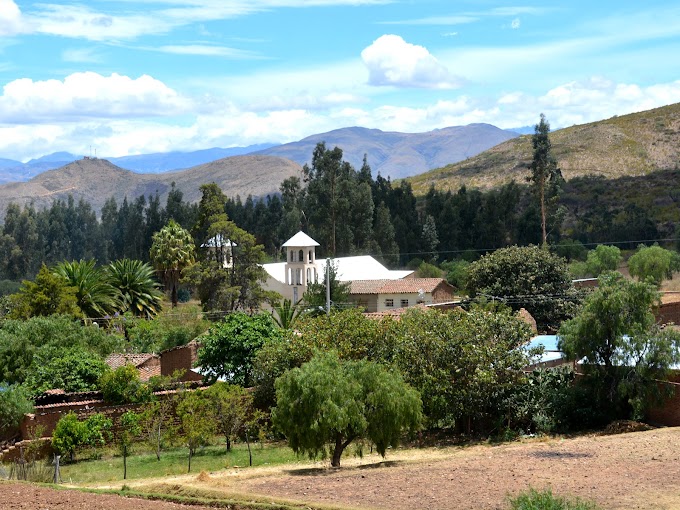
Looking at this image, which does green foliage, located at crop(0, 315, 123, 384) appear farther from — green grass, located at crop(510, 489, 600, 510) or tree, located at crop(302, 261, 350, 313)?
green grass, located at crop(510, 489, 600, 510)

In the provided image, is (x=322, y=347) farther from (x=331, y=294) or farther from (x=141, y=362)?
(x=331, y=294)

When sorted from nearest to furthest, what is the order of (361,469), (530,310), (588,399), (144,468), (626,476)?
(626,476), (361,469), (144,468), (588,399), (530,310)

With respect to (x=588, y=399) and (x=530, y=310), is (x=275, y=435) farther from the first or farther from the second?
(x=530, y=310)

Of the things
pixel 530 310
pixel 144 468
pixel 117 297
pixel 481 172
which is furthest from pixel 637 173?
pixel 144 468

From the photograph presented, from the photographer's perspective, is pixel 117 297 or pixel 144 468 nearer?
pixel 144 468

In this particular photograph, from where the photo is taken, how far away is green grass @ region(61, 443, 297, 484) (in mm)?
26381

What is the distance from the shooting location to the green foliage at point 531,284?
52000mm

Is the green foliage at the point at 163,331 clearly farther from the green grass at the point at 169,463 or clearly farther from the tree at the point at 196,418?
the tree at the point at 196,418

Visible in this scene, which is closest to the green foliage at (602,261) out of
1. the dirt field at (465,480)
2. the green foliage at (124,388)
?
the dirt field at (465,480)

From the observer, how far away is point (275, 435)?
32.1m

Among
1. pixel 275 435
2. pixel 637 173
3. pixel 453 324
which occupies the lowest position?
pixel 275 435

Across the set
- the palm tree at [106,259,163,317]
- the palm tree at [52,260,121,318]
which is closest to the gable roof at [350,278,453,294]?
the palm tree at [106,259,163,317]

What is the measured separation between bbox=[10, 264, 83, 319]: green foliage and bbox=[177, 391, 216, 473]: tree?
1823 cm

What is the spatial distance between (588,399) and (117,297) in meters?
30.6
